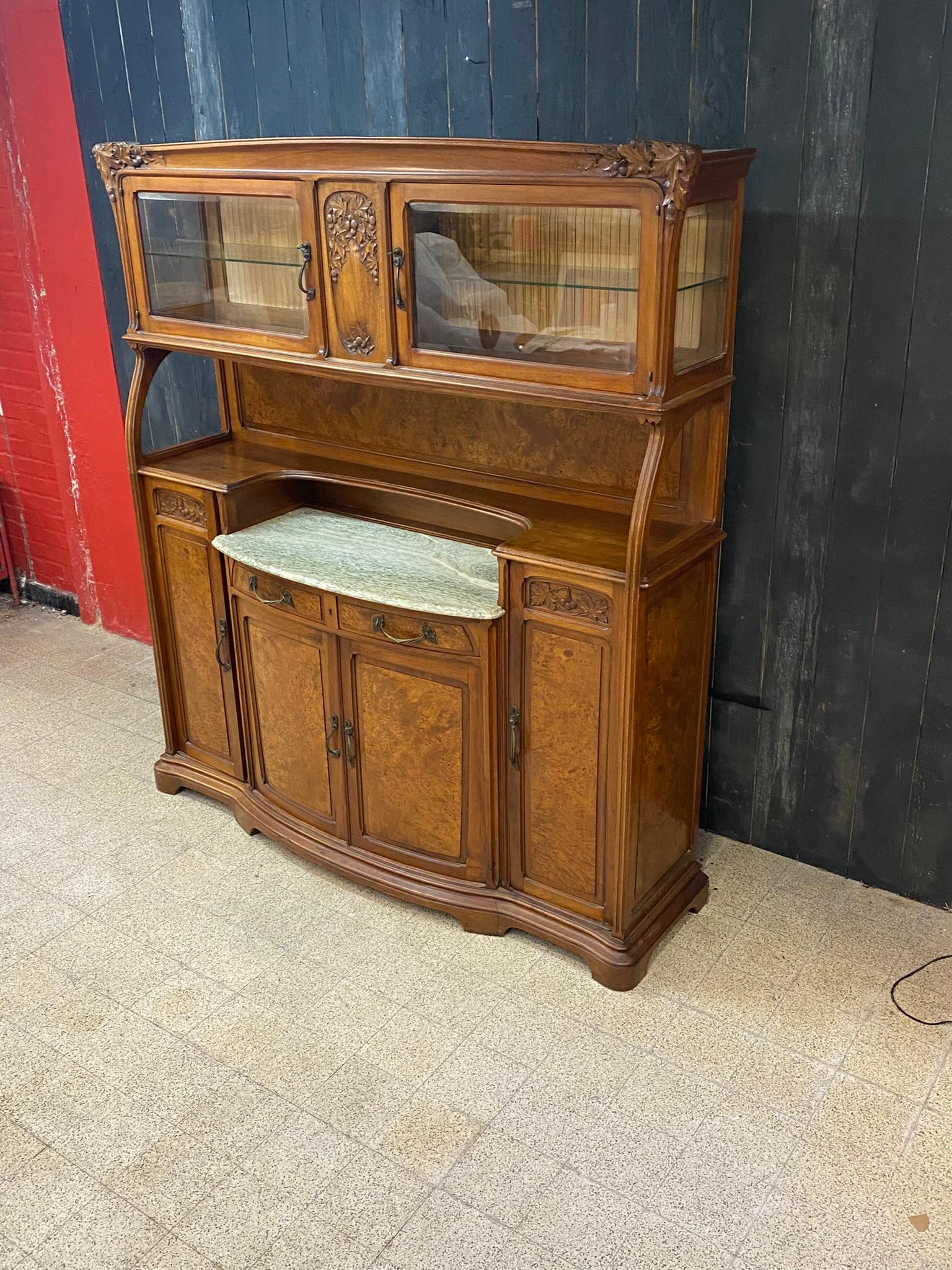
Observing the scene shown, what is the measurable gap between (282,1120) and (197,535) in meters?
1.57

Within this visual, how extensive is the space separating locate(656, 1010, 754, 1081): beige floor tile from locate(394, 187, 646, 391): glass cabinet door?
4.77 feet

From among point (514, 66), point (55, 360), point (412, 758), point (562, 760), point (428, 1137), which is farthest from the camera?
point (55, 360)

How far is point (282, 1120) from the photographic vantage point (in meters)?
2.35

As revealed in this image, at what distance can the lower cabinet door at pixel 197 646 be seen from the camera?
318cm

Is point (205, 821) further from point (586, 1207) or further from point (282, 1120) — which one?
point (586, 1207)

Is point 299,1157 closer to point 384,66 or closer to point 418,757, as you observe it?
point 418,757

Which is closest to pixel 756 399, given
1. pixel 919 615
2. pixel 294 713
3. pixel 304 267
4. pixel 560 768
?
pixel 919 615

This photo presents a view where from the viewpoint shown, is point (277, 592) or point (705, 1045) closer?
point (705, 1045)

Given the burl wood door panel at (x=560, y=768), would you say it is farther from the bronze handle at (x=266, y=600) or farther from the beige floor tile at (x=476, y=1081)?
the bronze handle at (x=266, y=600)

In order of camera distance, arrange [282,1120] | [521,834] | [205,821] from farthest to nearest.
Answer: [205,821] → [521,834] → [282,1120]

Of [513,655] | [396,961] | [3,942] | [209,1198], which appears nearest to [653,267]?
[513,655]

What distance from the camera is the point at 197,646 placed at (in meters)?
3.31

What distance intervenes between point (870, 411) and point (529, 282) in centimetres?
86

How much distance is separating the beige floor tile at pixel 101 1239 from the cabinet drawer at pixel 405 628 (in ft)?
4.35
